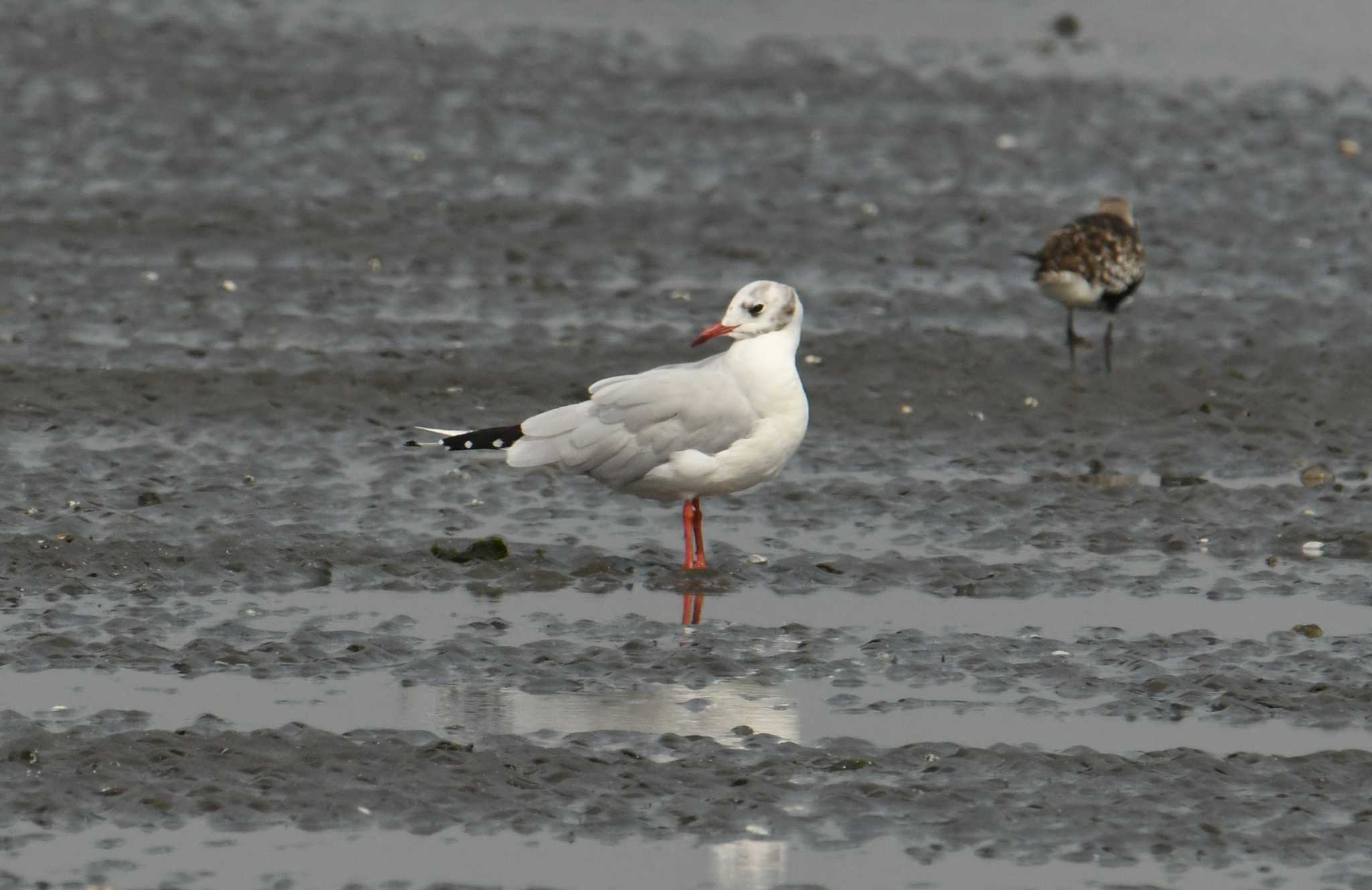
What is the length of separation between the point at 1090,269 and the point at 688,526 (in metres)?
4.61

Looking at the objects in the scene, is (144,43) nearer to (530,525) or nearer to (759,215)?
(759,215)

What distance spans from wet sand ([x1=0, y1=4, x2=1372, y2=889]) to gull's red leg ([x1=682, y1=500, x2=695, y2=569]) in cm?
23

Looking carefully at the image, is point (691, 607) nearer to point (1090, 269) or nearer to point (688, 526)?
point (688, 526)


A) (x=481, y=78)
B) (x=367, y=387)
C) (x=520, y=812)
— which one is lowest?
(x=520, y=812)

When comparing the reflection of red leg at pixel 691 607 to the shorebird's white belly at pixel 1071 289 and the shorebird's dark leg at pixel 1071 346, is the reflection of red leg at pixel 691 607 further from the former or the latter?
the shorebird's white belly at pixel 1071 289

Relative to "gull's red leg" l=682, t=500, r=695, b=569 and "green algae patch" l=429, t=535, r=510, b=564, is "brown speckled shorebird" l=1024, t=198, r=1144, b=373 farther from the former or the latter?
"green algae patch" l=429, t=535, r=510, b=564

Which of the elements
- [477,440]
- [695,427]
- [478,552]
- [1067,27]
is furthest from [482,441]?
[1067,27]

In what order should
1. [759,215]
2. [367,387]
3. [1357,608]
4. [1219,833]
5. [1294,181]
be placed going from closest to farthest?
[1219,833]
[1357,608]
[367,387]
[759,215]
[1294,181]

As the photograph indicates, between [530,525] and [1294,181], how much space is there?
389 inches

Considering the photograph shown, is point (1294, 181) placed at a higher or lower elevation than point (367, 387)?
higher

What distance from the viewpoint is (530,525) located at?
1069 cm

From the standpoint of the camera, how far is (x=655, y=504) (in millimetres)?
11312

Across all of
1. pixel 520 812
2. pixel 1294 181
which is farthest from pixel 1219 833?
pixel 1294 181

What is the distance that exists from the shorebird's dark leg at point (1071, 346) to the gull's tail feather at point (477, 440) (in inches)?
184
